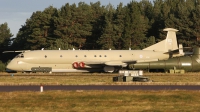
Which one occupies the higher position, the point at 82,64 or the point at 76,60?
the point at 76,60

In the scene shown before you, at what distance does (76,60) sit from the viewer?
212 feet

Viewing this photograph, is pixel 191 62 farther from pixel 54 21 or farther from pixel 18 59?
pixel 54 21

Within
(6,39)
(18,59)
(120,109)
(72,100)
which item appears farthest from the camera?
(6,39)

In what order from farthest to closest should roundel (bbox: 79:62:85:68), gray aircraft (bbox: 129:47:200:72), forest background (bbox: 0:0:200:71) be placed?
forest background (bbox: 0:0:200:71)
gray aircraft (bbox: 129:47:200:72)
roundel (bbox: 79:62:85:68)

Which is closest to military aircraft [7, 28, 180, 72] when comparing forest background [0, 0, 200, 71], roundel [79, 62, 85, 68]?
roundel [79, 62, 85, 68]

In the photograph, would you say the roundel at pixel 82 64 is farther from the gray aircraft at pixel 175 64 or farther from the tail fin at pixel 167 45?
the tail fin at pixel 167 45

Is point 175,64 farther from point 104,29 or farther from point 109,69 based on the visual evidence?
point 104,29

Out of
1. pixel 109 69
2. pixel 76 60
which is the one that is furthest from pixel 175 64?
pixel 76 60

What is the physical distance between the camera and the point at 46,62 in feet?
209

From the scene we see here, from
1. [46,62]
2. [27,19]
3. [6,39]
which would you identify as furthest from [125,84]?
[27,19]

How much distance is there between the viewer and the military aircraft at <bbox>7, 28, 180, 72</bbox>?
63406 millimetres

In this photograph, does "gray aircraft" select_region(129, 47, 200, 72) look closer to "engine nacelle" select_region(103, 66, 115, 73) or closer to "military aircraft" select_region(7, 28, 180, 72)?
"military aircraft" select_region(7, 28, 180, 72)

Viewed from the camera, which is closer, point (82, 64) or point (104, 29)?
point (82, 64)

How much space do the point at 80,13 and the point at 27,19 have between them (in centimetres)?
2730
